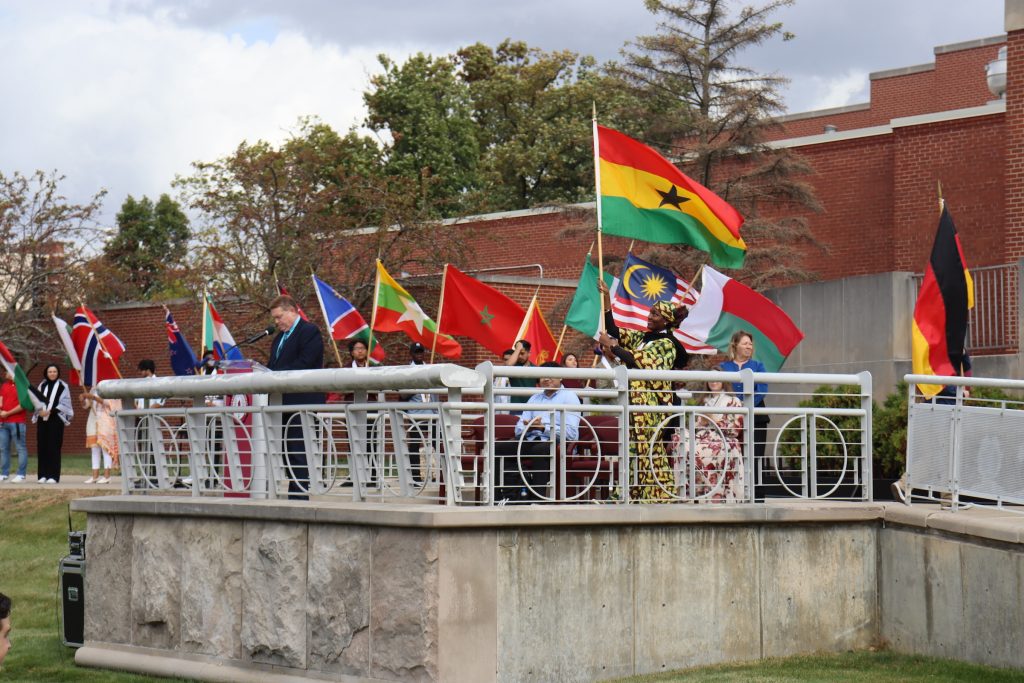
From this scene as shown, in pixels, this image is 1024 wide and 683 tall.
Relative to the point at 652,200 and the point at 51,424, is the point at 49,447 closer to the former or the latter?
the point at 51,424

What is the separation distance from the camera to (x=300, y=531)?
10.6 meters

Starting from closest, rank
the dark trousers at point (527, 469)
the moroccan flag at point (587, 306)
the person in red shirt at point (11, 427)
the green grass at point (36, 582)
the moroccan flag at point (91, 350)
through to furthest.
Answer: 1. the dark trousers at point (527, 469)
2. the green grass at point (36, 582)
3. the moroccan flag at point (587, 306)
4. the moroccan flag at point (91, 350)
5. the person in red shirt at point (11, 427)

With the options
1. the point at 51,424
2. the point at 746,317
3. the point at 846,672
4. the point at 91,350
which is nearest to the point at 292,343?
the point at 746,317

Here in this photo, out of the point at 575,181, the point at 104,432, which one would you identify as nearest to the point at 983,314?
the point at 104,432

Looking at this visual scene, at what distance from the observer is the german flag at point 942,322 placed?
1195 cm

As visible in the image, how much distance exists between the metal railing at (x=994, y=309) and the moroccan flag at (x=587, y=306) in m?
6.69

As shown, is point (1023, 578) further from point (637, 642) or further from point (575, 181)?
point (575, 181)

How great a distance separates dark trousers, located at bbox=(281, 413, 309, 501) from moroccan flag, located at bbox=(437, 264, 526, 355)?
15.5 feet

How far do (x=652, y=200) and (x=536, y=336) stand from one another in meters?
3.84

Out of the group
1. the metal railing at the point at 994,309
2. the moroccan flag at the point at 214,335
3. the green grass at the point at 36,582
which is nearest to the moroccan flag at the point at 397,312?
the moroccan flag at the point at 214,335

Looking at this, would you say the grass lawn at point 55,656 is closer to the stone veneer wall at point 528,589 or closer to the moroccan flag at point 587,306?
the stone veneer wall at point 528,589

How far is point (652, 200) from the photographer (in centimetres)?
1307

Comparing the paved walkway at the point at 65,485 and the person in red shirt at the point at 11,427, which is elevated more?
the person in red shirt at the point at 11,427

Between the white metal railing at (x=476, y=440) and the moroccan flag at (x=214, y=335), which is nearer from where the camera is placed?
the white metal railing at (x=476, y=440)
